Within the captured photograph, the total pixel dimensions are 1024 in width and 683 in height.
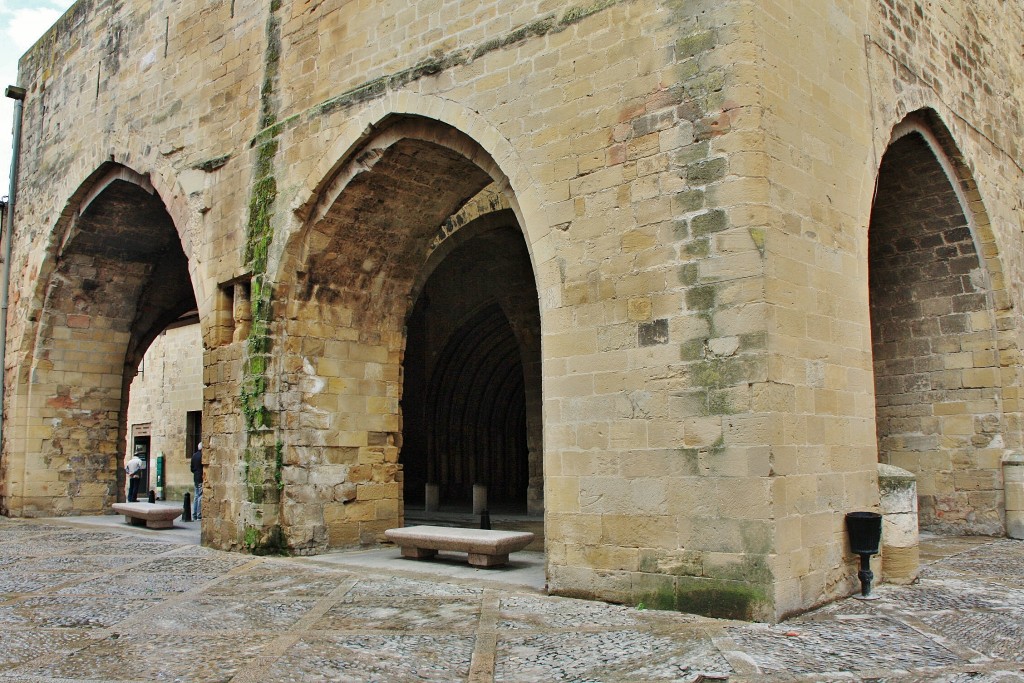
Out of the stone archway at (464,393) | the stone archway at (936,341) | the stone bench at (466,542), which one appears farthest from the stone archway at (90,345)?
the stone archway at (936,341)

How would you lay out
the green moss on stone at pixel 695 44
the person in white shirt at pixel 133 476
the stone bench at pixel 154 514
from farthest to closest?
the person in white shirt at pixel 133 476 → the stone bench at pixel 154 514 → the green moss on stone at pixel 695 44

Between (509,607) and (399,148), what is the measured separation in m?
3.90

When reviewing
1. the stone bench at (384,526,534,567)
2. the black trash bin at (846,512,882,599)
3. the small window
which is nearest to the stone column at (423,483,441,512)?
the stone bench at (384,526,534,567)

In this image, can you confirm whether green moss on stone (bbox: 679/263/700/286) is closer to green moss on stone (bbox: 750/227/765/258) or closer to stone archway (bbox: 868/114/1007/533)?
green moss on stone (bbox: 750/227/765/258)

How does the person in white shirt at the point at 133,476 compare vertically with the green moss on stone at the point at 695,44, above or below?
below

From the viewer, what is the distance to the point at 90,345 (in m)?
12.4

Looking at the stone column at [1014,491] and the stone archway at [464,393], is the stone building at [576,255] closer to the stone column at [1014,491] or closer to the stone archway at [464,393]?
the stone column at [1014,491]

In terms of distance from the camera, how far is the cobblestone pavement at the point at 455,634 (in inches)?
153

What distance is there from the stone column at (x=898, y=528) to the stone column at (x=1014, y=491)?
2673 millimetres

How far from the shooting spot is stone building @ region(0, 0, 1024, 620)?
509 centimetres

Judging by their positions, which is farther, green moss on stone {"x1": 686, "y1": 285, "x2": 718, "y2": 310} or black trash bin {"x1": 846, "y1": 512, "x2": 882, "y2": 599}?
black trash bin {"x1": 846, "y1": 512, "x2": 882, "y2": 599}

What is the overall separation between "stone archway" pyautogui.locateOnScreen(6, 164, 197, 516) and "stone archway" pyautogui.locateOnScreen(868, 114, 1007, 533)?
28.8ft

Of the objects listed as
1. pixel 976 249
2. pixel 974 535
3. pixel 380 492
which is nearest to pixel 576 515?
pixel 380 492

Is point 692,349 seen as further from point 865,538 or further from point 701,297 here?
point 865,538
